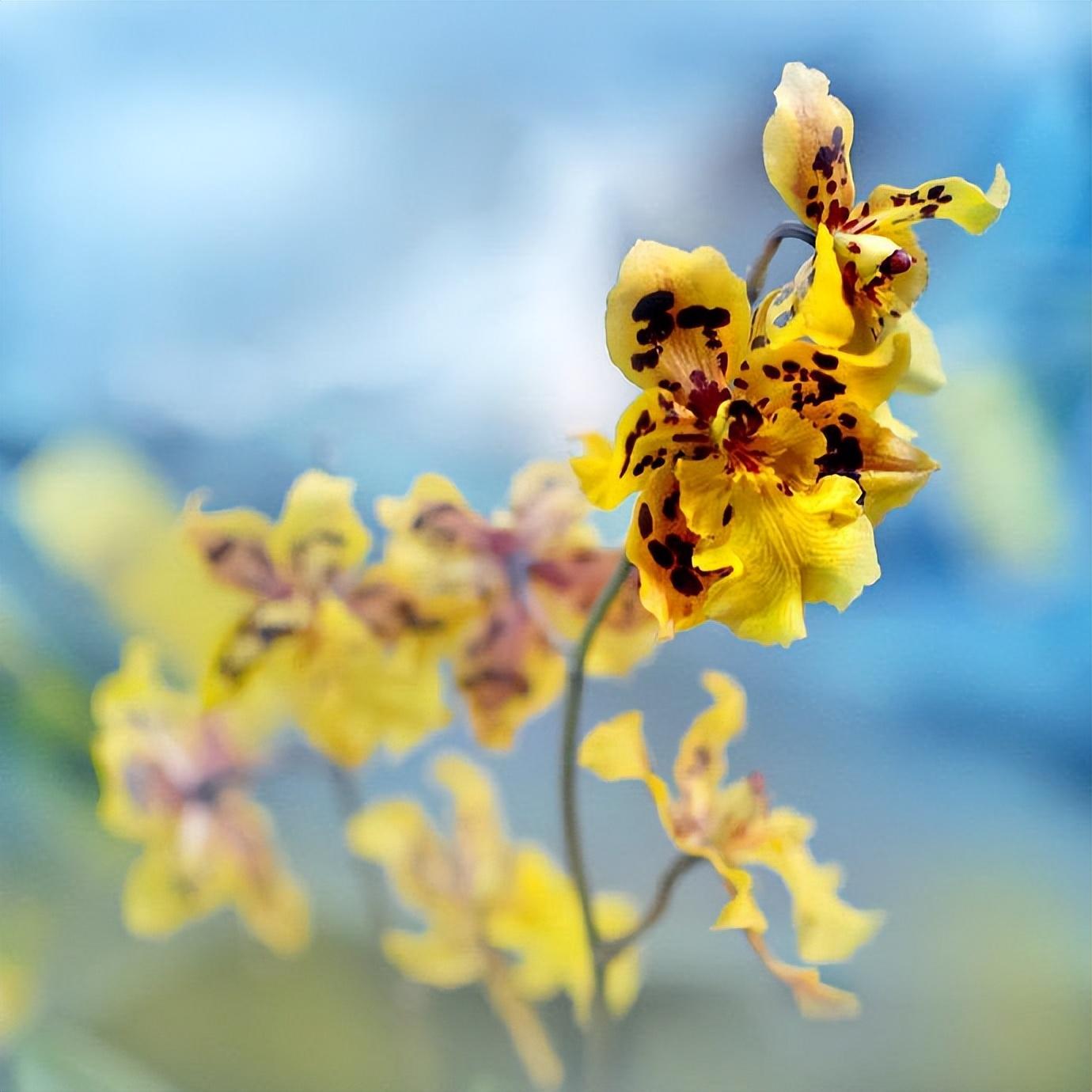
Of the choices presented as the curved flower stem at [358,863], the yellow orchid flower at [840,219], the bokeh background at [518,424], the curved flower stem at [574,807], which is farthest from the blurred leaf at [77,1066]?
the yellow orchid flower at [840,219]

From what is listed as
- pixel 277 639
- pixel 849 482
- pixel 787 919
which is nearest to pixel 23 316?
pixel 277 639

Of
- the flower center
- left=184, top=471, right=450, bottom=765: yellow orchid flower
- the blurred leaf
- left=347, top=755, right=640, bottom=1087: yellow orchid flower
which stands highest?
the flower center

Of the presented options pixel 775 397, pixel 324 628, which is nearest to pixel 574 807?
pixel 324 628

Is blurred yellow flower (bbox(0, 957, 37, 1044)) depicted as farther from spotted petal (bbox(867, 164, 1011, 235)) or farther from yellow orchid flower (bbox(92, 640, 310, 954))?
spotted petal (bbox(867, 164, 1011, 235))

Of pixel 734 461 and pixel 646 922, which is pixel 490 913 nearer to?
pixel 646 922

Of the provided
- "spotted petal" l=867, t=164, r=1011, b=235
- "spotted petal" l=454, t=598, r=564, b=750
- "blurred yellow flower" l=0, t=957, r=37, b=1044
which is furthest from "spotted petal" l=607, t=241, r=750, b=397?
"blurred yellow flower" l=0, t=957, r=37, b=1044

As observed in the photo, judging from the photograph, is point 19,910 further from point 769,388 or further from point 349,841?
point 769,388
